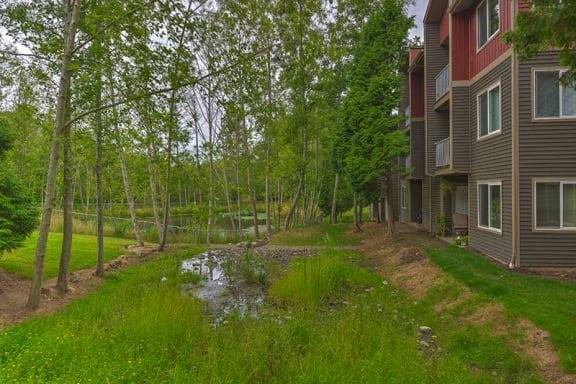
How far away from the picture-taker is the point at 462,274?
26.9ft

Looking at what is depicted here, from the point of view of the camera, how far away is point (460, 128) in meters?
12.8

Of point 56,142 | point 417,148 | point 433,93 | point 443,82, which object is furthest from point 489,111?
point 56,142

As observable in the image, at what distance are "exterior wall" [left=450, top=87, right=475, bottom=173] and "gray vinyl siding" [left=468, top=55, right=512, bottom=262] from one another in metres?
0.19

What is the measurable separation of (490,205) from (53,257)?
42.1ft

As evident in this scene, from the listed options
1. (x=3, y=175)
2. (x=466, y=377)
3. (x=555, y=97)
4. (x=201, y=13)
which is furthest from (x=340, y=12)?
(x=466, y=377)

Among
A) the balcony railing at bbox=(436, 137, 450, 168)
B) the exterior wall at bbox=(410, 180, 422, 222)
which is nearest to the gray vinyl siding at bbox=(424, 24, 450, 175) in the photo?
the balcony railing at bbox=(436, 137, 450, 168)

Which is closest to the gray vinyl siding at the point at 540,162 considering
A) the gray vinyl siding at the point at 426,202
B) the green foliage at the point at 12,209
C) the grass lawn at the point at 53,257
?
the gray vinyl siding at the point at 426,202

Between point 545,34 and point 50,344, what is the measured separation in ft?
22.1

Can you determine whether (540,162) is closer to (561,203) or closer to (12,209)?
(561,203)

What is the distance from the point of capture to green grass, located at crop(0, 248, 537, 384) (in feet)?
13.6

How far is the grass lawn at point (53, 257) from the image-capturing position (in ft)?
32.8

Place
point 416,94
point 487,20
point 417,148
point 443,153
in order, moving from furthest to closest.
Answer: point 416,94
point 417,148
point 443,153
point 487,20

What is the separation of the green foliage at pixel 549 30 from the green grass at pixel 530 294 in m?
3.35

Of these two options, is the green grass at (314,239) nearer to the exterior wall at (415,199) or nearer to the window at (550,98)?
the exterior wall at (415,199)
